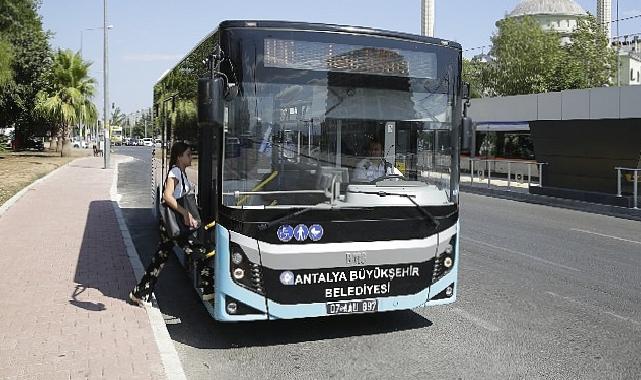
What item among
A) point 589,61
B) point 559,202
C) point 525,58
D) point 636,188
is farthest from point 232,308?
point 589,61

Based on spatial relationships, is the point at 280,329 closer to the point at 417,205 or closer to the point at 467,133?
the point at 417,205

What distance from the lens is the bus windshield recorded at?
5.51 metres

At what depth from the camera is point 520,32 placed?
5072 cm

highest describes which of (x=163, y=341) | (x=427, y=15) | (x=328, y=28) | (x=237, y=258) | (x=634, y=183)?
(x=427, y=15)

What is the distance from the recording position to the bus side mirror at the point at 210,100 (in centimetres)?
522

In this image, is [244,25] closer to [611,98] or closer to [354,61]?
[354,61]

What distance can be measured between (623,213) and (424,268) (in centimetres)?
1351

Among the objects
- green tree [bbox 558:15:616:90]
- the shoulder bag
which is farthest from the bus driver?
green tree [bbox 558:15:616:90]

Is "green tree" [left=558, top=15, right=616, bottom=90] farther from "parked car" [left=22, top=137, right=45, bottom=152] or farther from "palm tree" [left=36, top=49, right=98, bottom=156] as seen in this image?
"parked car" [left=22, top=137, right=45, bottom=152]

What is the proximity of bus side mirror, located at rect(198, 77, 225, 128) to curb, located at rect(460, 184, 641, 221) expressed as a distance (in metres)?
14.1

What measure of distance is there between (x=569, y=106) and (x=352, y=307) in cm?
2111

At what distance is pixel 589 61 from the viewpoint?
49438 millimetres

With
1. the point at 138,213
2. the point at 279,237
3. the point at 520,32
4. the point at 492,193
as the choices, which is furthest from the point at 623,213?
the point at 520,32

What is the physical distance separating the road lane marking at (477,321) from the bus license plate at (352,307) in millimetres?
1312
